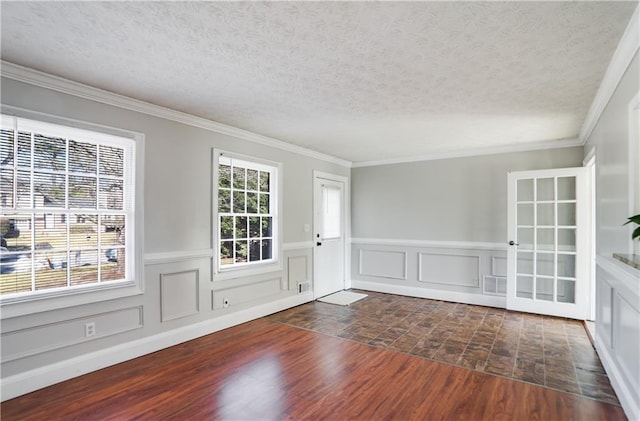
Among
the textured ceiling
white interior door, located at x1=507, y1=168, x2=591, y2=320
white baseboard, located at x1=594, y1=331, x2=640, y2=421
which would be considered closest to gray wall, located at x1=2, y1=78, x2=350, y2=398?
the textured ceiling

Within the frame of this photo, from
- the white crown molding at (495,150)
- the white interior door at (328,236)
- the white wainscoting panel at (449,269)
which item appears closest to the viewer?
the white crown molding at (495,150)

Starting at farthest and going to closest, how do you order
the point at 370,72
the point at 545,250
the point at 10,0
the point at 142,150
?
the point at 545,250
the point at 142,150
the point at 370,72
the point at 10,0

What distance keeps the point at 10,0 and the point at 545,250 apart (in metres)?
5.70

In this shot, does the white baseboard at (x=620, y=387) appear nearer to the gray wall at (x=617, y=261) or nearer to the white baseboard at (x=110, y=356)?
the gray wall at (x=617, y=261)

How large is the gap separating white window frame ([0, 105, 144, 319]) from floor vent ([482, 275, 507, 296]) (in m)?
4.67

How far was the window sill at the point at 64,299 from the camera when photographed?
8.11 ft

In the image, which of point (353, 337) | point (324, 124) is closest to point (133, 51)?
point (324, 124)

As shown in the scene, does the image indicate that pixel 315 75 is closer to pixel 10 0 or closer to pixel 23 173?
pixel 10 0

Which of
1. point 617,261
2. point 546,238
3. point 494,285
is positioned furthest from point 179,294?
point 546,238

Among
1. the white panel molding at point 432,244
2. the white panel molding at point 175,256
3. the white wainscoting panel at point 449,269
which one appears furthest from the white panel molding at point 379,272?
the white panel molding at point 175,256

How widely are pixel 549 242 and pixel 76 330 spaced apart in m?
5.49

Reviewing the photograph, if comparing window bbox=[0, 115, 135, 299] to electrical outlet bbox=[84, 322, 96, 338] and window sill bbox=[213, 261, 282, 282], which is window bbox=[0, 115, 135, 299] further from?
window sill bbox=[213, 261, 282, 282]

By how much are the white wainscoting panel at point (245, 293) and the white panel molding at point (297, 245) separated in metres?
0.45

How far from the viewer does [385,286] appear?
19.8 feet
